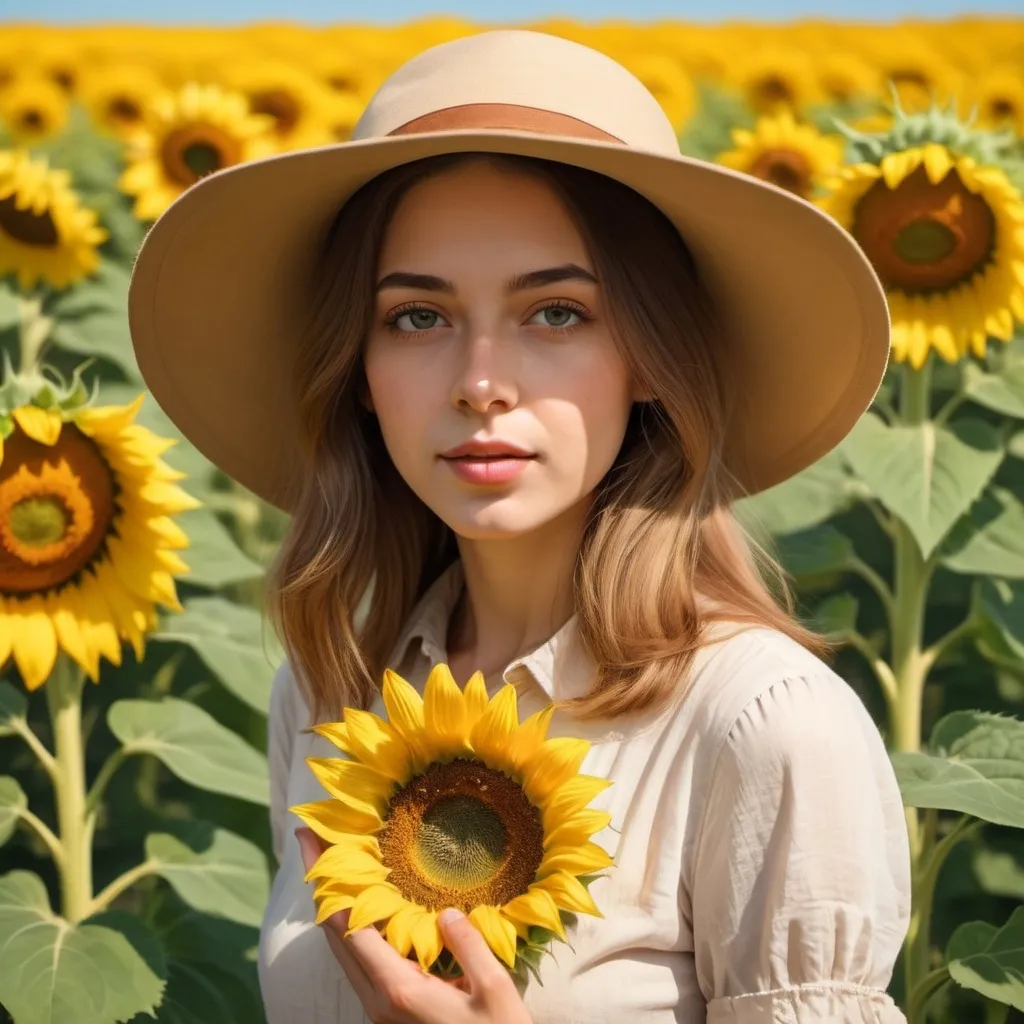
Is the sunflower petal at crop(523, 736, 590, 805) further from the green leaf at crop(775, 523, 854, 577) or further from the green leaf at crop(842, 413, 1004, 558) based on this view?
the green leaf at crop(775, 523, 854, 577)

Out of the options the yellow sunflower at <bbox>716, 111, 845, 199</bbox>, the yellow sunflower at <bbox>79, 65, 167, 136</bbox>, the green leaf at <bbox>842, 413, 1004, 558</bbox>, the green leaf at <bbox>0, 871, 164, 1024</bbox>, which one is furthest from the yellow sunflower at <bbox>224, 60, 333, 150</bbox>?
the green leaf at <bbox>0, 871, 164, 1024</bbox>

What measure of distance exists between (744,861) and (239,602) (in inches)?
89.9

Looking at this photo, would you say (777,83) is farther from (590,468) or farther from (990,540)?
(590,468)

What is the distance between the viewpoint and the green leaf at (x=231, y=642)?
2725 millimetres

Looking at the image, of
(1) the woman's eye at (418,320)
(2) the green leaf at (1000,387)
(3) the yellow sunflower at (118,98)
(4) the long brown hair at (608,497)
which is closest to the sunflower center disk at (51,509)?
(4) the long brown hair at (608,497)

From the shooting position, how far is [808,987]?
1.49m

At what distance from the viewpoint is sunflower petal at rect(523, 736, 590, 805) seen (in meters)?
1.47

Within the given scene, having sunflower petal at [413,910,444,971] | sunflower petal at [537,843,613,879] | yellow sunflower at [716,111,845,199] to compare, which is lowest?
sunflower petal at [413,910,444,971]

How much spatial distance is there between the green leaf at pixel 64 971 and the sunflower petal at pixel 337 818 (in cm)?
88

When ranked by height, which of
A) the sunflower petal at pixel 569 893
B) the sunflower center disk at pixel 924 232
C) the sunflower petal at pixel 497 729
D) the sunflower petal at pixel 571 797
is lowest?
the sunflower petal at pixel 569 893

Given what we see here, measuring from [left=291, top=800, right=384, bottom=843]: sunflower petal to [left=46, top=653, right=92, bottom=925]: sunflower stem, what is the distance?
1.07m

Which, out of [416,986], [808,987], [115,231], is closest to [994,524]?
[808,987]

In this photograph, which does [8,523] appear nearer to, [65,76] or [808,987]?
[808,987]

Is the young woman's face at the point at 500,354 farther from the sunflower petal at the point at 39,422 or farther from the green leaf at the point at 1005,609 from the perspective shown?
the green leaf at the point at 1005,609
